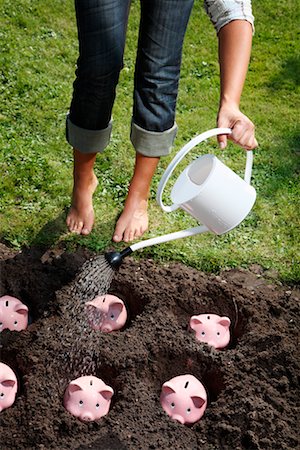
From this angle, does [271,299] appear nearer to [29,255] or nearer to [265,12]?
[29,255]

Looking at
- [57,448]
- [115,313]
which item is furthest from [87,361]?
[57,448]

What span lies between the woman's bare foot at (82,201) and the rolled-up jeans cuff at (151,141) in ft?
0.86

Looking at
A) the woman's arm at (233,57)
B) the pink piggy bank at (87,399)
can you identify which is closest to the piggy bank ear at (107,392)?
the pink piggy bank at (87,399)

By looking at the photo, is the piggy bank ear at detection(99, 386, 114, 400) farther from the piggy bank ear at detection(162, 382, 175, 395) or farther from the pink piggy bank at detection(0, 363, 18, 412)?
the pink piggy bank at detection(0, 363, 18, 412)

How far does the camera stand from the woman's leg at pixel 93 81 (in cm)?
302

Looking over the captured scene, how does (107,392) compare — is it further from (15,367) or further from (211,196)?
(211,196)

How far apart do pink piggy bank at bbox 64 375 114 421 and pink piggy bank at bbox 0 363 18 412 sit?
190 mm

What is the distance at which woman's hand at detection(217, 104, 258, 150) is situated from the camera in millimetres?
2756

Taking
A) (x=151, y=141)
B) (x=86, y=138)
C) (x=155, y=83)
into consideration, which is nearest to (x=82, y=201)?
(x=86, y=138)

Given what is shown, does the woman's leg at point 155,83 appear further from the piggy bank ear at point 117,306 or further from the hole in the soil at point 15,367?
the hole in the soil at point 15,367

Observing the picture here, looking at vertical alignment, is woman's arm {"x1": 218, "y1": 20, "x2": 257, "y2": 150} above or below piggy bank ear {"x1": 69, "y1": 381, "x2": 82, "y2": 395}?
above

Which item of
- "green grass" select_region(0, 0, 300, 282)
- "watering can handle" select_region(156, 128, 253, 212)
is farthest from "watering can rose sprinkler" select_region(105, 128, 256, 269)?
"green grass" select_region(0, 0, 300, 282)

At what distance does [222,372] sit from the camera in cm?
314

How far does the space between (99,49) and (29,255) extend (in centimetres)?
100
